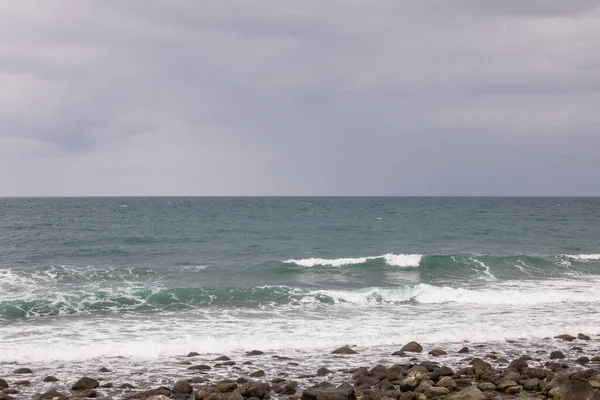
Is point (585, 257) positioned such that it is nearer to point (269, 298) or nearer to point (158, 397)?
point (269, 298)

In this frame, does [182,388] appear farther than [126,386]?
No

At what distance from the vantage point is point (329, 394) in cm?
1101

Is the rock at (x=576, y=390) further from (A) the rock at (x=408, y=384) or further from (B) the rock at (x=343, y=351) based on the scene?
(B) the rock at (x=343, y=351)

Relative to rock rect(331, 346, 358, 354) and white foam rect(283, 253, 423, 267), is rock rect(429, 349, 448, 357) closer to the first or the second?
rock rect(331, 346, 358, 354)

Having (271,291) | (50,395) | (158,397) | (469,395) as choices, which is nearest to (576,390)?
(469,395)

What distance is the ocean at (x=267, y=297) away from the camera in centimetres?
1659

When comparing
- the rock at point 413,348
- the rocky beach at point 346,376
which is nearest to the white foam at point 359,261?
the rocky beach at point 346,376

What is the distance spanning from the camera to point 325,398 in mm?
10930

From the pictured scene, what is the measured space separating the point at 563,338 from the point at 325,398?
9822 mm

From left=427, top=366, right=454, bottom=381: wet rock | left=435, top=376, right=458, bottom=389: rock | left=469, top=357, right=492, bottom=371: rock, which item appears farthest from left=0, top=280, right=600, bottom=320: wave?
left=435, top=376, right=458, bottom=389: rock

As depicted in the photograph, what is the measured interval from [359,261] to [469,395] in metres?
24.7

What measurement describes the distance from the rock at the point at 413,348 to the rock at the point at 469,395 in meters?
4.38

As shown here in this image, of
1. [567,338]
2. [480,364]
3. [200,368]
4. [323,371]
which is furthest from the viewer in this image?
[567,338]

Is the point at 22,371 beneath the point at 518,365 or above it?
beneath
